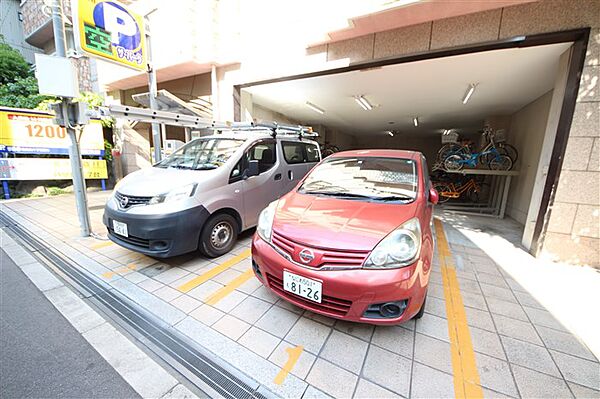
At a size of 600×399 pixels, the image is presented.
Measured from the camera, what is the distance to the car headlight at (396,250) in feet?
5.32

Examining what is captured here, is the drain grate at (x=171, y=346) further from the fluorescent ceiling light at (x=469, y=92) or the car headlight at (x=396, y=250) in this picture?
the fluorescent ceiling light at (x=469, y=92)

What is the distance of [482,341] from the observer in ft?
6.09

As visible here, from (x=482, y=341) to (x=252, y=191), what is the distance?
9.74 ft

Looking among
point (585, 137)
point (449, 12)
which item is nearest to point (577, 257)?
point (585, 137)

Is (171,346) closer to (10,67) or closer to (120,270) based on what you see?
(120,270)

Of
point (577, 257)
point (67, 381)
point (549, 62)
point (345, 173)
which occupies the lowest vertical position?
point (67, 381)

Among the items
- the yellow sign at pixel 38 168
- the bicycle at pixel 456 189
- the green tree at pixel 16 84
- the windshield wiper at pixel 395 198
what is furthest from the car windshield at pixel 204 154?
the green tree at pixel 16 84

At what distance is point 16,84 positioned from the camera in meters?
10.3

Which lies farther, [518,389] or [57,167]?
[57,167]

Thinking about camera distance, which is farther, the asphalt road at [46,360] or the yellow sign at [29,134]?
the yellow sign at [29,134]

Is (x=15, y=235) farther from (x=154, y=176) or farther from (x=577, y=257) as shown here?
(x=577, y=257)

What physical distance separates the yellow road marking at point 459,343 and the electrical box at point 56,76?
529 cm

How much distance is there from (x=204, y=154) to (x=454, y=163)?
6.62 metres

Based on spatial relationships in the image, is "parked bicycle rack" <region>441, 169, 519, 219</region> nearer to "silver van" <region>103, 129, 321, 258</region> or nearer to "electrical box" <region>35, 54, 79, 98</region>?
"silver van" <region>103, 129, 321, 258</region>
